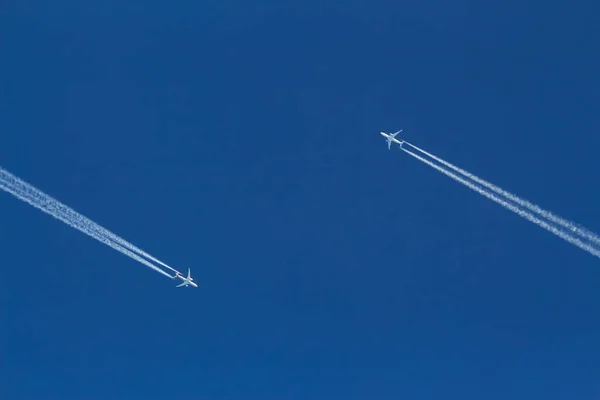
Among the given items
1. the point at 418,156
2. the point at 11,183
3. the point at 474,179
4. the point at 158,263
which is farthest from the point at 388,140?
the point at 11,183

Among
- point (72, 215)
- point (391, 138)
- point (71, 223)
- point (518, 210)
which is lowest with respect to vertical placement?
point (518, 210)

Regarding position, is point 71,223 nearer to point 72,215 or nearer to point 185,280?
point 72,215

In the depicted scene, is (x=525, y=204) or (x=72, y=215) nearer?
(x=525, y=204)

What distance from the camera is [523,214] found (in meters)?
59.6

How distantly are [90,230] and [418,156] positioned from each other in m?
29.4

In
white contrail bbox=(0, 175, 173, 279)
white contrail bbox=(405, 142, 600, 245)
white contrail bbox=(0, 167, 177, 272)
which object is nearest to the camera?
white contrail bbox=(405, 142, 600, 245)

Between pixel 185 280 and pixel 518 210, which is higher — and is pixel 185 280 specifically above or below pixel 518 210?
below

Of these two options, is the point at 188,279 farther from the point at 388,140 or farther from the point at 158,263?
the point at 388,140

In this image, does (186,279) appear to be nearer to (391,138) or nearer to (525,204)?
(391,138)

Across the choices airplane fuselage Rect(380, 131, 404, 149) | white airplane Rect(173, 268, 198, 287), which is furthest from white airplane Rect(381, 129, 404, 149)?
white airplane Rect(173, 268, 198, 287)

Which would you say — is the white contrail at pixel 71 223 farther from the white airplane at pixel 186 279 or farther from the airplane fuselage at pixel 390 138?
the airplane fuselage at pixel 390 138

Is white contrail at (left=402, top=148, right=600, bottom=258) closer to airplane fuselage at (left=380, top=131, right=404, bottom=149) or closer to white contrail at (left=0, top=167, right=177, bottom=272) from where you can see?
airplane fuselage at (left=380, top=131, right=404, bottom=149)

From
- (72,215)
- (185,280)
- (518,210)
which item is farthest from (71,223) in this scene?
(518,210)

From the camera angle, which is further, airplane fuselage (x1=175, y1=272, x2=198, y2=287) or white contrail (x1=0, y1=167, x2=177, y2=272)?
airplane fuselage (x1=175, y1=272, x2=198, y2=287)
